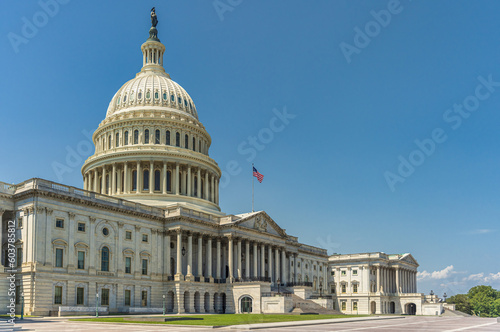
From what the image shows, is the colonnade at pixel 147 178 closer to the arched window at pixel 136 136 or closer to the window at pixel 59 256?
the arched window at pixel 136 136

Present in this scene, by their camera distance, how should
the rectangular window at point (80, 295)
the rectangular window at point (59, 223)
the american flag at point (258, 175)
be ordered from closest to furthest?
the rectangular window at point (59, 223) < the rectangular window at point (80, 295) < the american flag at point (258, 175)

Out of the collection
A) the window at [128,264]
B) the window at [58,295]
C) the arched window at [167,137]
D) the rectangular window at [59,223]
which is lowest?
the window at [58,295]

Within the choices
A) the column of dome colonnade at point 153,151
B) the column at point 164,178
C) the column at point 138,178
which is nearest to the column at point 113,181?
the column of dome colonnade at point 153,151

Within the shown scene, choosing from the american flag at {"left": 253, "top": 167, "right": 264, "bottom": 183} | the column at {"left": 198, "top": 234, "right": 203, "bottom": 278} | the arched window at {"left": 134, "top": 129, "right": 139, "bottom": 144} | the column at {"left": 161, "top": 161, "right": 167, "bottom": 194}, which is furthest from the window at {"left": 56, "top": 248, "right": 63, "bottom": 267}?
the american flag at {"left": 253, "top": 167, "right": 264, "bottom": 183}

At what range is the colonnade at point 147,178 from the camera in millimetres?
97375

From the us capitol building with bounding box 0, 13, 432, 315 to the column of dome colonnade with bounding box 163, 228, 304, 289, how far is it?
188 mm

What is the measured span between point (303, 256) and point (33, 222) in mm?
73384

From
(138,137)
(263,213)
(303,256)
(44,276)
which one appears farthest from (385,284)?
(44,276)

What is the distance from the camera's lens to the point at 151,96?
351 feet

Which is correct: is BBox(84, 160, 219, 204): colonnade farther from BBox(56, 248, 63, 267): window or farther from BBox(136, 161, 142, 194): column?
BBox(56, 248, 63, 267): window

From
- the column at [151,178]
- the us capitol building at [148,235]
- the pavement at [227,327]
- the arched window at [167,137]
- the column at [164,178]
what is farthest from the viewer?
the arched window at [167,137]

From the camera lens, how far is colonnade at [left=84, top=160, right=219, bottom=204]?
9738 centimetres

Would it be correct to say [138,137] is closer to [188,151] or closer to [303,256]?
[188,151]

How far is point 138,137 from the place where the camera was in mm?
101438
